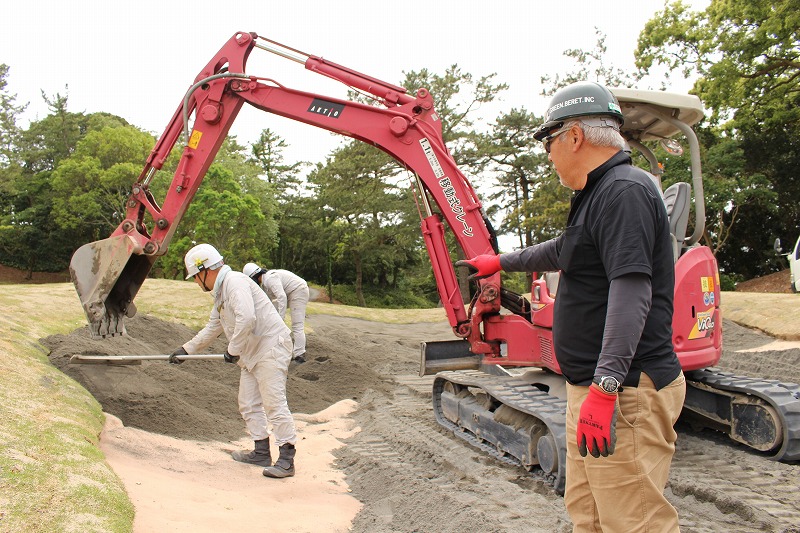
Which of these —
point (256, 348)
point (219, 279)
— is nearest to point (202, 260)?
point (219, 279)

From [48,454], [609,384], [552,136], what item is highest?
[552,136]

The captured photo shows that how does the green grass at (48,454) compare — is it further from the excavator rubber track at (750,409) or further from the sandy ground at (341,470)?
the excavator rubber track at (750,409)

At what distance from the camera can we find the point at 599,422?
209 cm

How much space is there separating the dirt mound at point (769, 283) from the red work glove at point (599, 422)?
2160 centimetres

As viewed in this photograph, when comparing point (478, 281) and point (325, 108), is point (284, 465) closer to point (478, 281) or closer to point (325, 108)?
point (478, 281)

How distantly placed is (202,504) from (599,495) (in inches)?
112

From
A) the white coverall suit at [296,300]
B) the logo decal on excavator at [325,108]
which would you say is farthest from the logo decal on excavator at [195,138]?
the white coverall suit at [296,300]

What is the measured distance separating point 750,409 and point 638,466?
4.06 metres

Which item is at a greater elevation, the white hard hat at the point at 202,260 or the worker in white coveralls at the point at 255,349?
the white hard hat at the point at 202,260

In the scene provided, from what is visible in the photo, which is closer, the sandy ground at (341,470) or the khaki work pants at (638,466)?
the khaki work pants at (638,466)

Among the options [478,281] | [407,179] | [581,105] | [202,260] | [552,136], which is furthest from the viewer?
[407,179]

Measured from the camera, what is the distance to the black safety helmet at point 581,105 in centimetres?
237

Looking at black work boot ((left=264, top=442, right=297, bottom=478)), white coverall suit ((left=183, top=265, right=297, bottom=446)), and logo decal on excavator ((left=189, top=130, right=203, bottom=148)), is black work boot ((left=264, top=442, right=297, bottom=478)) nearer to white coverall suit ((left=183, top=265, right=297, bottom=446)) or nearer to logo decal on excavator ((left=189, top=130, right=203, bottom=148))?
white coverall suit ((left=183, top=265, right=297, bottom=446))

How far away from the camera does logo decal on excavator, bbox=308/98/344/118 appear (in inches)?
289
